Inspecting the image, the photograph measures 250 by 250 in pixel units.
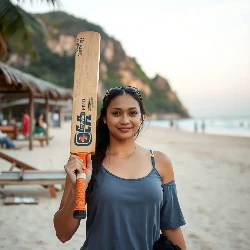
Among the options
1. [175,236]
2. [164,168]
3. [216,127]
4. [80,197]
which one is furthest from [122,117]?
[216,127]

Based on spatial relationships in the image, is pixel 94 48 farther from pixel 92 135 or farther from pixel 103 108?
pixel 92 135

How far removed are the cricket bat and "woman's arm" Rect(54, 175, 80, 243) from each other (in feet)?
0.48

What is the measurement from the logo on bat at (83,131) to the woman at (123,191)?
8cm

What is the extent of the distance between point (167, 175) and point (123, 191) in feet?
0.95

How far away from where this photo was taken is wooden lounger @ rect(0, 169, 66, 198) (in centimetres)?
551

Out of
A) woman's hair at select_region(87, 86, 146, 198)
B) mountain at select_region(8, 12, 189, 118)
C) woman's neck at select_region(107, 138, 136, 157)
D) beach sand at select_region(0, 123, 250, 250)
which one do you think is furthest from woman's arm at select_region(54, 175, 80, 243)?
mountain at select_region(8, 12, 189, 118)

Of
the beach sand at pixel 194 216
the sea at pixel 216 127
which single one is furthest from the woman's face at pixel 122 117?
the sea at pixel 216 127

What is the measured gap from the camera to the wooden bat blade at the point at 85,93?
61.1 inches

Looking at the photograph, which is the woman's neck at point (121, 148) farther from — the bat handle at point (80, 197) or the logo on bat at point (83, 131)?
the bat handle at point (80, 197)

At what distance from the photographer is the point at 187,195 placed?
21.5ft

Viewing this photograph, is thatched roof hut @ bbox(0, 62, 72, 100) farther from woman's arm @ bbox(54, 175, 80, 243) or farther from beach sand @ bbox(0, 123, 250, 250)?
woman's arm @ bbox(54, 175, 80, 243)

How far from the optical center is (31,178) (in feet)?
18.2

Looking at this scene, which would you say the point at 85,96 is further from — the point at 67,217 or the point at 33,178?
the point at 33,178

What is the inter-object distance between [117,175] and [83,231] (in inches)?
121
